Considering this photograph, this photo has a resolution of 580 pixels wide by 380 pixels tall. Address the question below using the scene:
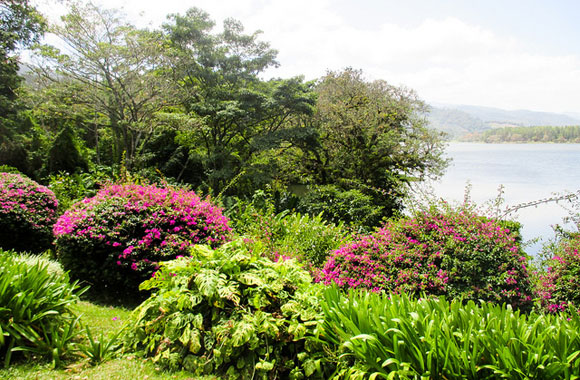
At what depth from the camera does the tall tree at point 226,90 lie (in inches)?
430

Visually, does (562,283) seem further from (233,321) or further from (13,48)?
(13,48)

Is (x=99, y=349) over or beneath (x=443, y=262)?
beneath

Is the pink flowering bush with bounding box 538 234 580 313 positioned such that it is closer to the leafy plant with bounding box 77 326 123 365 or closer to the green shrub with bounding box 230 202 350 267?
the green shrub with bounding box 230 202 350 267

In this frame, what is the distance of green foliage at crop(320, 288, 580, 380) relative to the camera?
205 cm

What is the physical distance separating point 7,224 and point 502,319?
6811mm

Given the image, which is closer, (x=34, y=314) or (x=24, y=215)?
(x=34, y=314)

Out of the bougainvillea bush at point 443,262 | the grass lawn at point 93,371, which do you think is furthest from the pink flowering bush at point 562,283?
the grass lawn at point 93,371

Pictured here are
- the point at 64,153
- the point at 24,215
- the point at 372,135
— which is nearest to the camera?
the point at 24,215

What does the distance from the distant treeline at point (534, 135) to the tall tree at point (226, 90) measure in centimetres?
1513

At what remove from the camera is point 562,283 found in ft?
12.0

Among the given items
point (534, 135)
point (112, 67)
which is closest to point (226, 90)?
point (112, 67)

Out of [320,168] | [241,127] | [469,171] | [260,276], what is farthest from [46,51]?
[469,171]

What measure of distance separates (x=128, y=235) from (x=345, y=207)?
235 inches

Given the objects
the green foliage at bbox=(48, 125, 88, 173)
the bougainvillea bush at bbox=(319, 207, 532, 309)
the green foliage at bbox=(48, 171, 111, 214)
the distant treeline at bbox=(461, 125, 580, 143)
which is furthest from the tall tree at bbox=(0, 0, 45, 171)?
the distant treeline at bbox=(461, 125, 580, 143)
